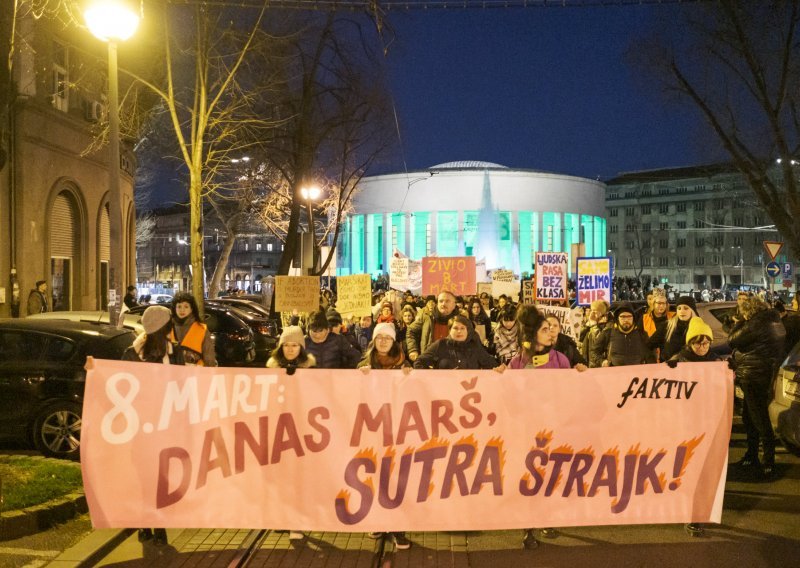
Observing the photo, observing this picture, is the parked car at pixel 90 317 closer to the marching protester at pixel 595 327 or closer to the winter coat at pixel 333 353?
the winter coat at pixel 333 353

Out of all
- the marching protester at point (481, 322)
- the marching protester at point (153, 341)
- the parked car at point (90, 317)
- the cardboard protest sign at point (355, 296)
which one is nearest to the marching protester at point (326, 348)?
the marching protester at point (153, 341)

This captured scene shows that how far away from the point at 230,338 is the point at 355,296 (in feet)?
9.82

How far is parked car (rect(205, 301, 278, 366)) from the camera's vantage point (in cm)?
1778

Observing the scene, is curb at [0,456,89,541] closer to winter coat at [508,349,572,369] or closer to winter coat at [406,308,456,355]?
winter coat at [508,349,572,369]

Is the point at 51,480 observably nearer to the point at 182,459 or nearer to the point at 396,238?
the point at 182,459

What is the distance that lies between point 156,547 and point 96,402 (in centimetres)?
112

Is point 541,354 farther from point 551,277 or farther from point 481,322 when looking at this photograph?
point 551,277

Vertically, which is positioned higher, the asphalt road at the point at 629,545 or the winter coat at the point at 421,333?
the winter coat at the point at 421,333

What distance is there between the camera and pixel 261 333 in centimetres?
1791

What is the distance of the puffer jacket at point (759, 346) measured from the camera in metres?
8.12

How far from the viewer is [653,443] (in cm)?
585

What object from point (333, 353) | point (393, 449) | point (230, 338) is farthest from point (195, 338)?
point (230, 338)

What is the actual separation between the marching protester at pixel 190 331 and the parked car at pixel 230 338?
9.35m

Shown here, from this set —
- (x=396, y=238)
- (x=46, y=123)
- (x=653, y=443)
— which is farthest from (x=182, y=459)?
(x=396, y=238)
